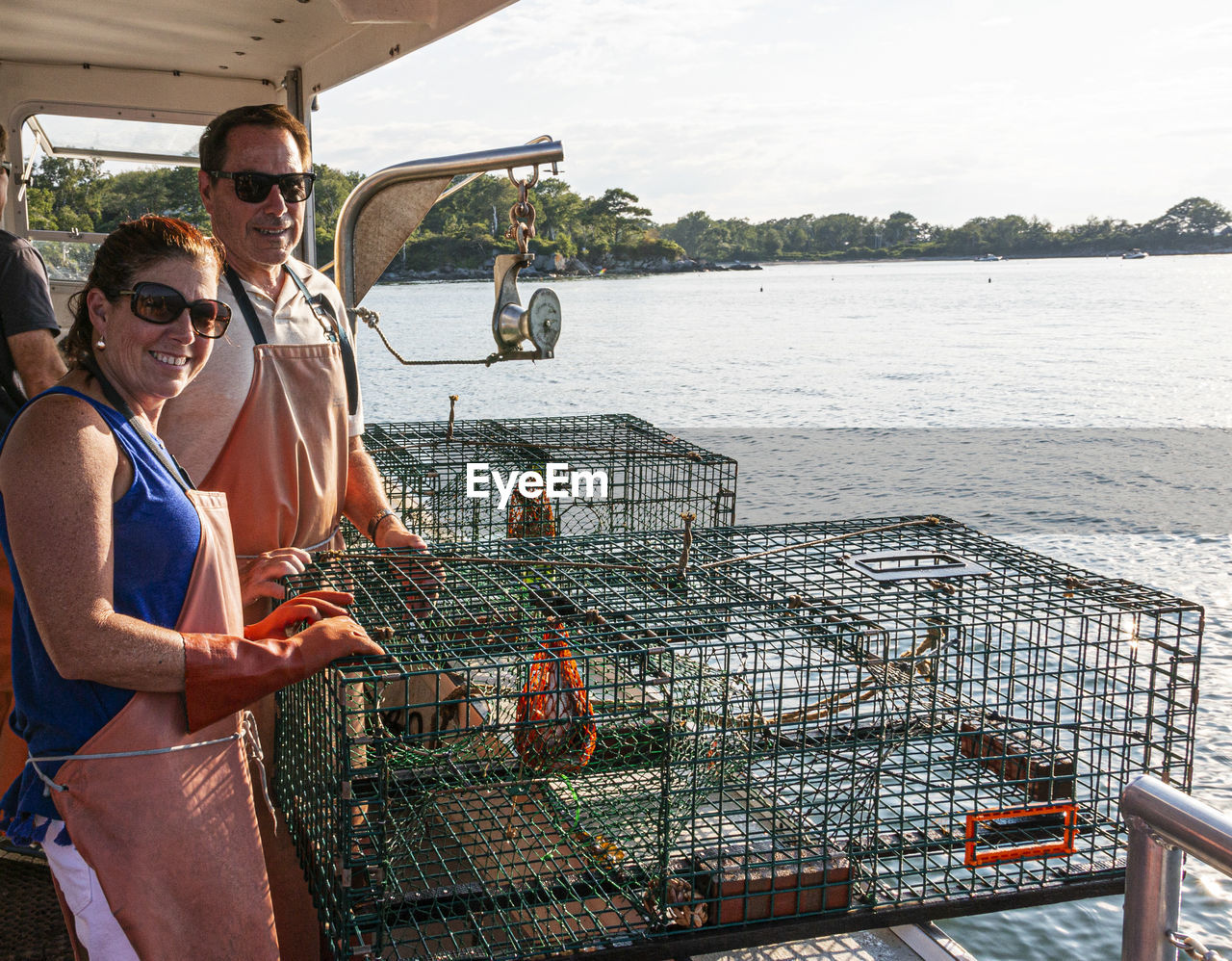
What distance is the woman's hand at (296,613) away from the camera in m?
2.19

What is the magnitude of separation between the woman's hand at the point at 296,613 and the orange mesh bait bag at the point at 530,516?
3060 millimetres

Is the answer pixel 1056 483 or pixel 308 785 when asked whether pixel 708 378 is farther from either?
pixel 308 785

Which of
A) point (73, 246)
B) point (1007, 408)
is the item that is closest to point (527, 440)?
point (73, 246)

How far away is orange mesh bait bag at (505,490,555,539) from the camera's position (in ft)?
17.8

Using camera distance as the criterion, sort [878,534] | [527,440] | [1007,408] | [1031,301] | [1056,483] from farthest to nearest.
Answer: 1. [1031,301]
2. [1007,408]
3. [1056,483]
4. [527,440]
5. [878,534]

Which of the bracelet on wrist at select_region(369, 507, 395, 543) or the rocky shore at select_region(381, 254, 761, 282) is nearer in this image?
the bracelet on wrist at select_region(369, 507, 395, 543)

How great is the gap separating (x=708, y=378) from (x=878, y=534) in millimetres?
27667

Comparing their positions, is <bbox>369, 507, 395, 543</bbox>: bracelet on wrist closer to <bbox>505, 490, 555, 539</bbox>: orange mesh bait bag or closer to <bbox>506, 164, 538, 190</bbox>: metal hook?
<bbox>506, 164, 538, 190</bbox>: metal hook

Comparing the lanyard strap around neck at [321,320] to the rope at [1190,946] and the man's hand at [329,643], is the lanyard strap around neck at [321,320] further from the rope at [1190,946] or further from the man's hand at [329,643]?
the rope at [1190,946]

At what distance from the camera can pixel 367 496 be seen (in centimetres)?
303

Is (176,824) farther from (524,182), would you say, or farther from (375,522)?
(524,182)

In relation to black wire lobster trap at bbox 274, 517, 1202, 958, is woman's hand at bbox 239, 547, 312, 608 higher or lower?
higher

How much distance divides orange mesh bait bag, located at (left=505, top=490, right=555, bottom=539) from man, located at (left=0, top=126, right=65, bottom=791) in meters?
2.51

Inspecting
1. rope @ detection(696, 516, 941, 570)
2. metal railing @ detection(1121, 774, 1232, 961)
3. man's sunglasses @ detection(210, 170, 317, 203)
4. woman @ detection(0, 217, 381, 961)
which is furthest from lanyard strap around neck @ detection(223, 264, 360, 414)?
metal railing @ detection(1121, 774, 1232, 961)
